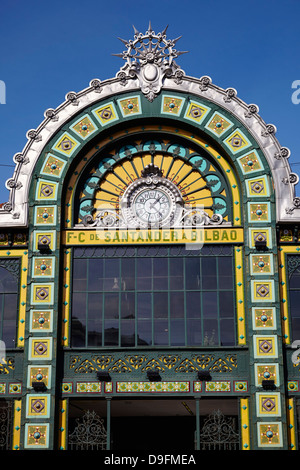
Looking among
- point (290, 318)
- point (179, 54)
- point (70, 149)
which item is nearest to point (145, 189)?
point (70, 149)

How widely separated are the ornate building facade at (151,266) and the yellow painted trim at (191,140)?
2.4 inches

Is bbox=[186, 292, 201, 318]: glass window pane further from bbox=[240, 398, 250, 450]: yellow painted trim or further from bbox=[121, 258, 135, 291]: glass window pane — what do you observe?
bbox=[240, 398, 250, 450]: yellow painted trim

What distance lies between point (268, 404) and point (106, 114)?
13653 millimetres

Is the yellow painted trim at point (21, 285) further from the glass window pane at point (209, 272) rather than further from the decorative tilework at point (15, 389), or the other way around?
the glass window pane at point (209, 272)

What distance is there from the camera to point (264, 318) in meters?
28.0

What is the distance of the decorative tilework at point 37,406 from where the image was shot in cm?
2730

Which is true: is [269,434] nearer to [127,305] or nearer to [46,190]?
[127,305]

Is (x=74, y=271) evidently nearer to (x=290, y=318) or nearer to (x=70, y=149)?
(x=70, y=149)

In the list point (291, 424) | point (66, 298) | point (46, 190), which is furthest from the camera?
point (46, 190)

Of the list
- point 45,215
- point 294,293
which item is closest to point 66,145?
point 45,215

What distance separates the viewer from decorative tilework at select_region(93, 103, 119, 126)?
30609mm

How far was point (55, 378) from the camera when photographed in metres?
27.7

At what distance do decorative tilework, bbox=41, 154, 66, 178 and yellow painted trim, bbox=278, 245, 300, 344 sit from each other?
9696mm

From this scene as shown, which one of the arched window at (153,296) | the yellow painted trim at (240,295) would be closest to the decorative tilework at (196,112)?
the arched window at (153,296)
